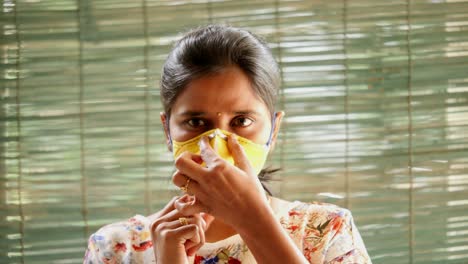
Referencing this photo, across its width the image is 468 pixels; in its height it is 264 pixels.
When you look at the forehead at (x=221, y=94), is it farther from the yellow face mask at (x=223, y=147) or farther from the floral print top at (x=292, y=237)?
the floral print top at (x=292, y=237)

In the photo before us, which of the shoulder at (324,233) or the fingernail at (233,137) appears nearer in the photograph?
the fingernail at (233,137)

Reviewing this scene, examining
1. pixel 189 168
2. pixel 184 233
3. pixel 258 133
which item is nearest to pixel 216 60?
pixel 258 133

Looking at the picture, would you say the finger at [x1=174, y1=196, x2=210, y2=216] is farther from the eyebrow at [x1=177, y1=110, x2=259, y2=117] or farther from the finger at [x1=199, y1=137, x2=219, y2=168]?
the eyebrow at [x1=177, y1=110, x2=259, y2=117]

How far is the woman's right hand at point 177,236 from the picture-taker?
4.96 feet

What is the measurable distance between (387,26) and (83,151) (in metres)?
1.15

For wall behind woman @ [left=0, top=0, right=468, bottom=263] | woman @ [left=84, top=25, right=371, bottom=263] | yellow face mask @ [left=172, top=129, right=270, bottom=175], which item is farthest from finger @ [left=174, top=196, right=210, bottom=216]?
wall behind woman @ [left=0, top=0, right=468, bottom=263]

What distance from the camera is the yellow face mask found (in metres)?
1.49

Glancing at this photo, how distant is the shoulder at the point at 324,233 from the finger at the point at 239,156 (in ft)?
1.07

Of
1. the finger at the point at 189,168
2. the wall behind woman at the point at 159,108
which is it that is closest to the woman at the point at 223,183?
Answer: the finger at the point at 189,168

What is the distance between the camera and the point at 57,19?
2109 mm

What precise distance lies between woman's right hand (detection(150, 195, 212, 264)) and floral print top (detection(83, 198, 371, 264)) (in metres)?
0.08

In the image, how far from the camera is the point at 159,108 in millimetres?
2146

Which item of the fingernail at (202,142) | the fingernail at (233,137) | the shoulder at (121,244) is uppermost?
the fingernail at (233,137)

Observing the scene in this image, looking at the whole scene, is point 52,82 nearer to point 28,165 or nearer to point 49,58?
point 49,58
